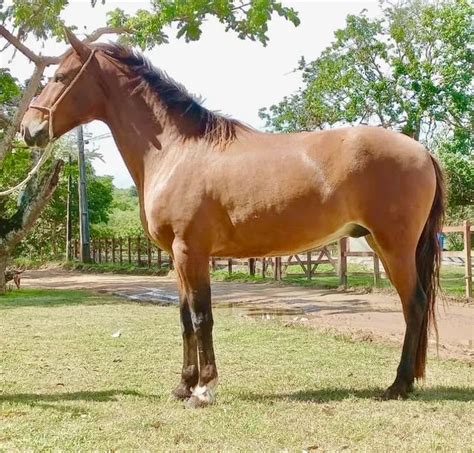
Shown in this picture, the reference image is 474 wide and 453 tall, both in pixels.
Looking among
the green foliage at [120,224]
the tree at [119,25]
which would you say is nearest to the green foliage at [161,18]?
the tree at [119,25]

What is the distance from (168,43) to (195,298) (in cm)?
908

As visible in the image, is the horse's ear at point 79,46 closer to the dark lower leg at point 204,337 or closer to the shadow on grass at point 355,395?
the dark lower leg at point 204,337

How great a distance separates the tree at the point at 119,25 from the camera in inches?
414

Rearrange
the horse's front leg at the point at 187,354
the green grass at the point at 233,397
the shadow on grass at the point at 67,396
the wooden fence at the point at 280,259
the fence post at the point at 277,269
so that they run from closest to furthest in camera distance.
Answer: the green grass at the point at 233,397 → the shadow on grass at the point at 67,396 → the horse's front leg at the point at 187,354 → the wooden fence at the point at 280,259 → the fence post at the point at 277,269

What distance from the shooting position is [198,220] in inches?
170

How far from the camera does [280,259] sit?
18.2m

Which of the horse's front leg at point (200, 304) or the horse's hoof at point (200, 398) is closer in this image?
the horse's hoof at point (200, 398)

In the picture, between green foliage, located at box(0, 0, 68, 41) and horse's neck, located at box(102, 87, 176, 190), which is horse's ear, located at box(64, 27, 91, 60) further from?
green foliage, located at box(0, 0, 68, 41)

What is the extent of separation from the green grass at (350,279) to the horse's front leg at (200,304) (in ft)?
29.7

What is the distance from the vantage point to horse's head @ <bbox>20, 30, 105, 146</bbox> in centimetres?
461

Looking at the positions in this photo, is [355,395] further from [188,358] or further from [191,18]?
[191,18]

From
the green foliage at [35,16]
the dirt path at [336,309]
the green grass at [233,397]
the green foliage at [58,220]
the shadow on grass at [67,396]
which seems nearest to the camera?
the green grass at [233,397]

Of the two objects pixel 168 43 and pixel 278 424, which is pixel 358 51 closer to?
Result: pixel 168 43

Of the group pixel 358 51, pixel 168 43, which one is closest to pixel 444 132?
pixel 358 51
